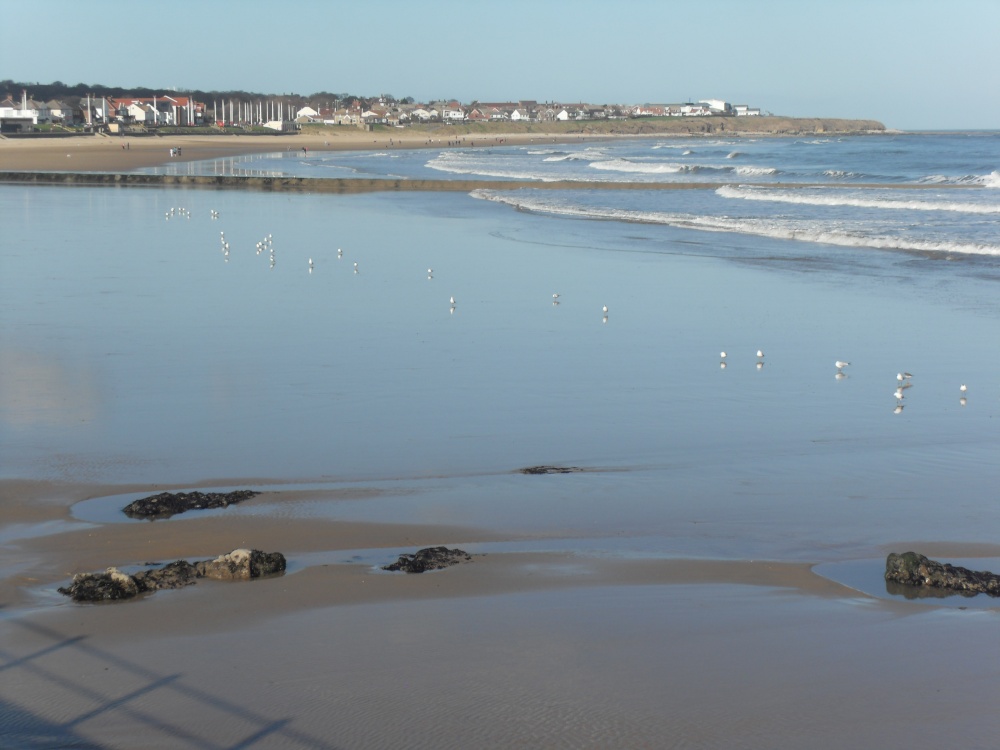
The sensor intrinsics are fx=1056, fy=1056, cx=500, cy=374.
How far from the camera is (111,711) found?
159 inches

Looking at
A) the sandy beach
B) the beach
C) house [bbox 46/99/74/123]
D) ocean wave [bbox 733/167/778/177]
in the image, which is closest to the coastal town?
house [bbox 46/99/74/123]

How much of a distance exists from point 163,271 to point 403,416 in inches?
370

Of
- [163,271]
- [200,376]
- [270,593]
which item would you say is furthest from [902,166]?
[270,593]

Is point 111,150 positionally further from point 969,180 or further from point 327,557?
point 327,557

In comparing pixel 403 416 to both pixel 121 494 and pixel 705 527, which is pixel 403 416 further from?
pixel 705 527

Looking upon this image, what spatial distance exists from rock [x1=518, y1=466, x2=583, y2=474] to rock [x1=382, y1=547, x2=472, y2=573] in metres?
1.55

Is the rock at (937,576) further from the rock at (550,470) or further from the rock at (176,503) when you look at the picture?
the rock at (176,503)

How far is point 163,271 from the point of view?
16.7 meters

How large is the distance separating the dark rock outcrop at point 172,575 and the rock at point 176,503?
90 centimetres

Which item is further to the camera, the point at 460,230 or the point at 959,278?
the point at 460,230

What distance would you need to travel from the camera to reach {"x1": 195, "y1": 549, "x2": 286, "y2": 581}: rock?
5418 mm

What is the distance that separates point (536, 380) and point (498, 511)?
3.57 m

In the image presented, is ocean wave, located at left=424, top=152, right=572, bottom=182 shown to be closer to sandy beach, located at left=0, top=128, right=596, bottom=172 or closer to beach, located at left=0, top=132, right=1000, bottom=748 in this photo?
sandy beach, located at left=0, top=128, right=596, bottom=172

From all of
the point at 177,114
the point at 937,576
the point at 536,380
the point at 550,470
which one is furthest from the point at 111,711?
the point at 177,114
